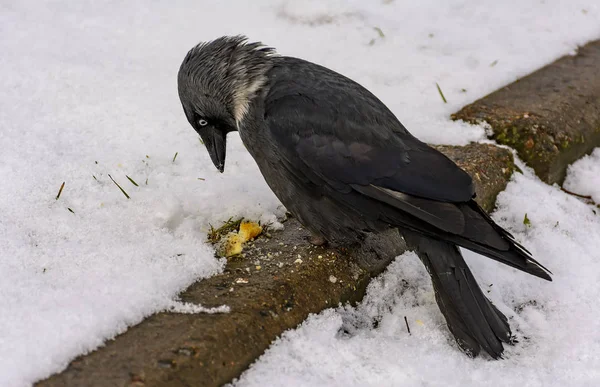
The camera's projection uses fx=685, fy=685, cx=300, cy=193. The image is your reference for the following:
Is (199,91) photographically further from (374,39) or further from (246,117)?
(374,39)

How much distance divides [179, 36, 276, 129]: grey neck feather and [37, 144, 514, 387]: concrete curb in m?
0.71

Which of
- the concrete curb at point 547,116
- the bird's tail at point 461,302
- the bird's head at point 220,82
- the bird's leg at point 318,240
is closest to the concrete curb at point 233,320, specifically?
the bird's leg at point 318,240

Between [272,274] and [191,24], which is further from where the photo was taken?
[191,24]

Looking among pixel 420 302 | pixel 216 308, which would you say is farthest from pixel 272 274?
pixel 420 302

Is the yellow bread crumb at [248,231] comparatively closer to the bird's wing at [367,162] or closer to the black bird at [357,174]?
the black bird at [357,174]

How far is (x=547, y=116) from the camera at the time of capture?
14.3ft

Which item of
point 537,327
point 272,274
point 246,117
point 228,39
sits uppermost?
point 228,39

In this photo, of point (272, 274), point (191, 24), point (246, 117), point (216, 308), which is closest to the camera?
point (216, 308)

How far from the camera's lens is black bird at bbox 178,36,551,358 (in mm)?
2932

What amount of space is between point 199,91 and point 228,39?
337 mm

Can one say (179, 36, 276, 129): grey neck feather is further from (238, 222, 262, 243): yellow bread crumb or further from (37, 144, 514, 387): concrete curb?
(37, 144, 514, 387): concrete curb

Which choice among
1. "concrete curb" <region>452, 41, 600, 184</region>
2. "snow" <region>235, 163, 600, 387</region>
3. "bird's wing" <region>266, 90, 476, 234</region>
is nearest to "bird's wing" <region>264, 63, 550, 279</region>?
"bird's wing" <region>266, 90, 476, 234</region>

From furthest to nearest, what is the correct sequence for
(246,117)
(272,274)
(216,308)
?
(246,117) < (272,274) < (216,308)

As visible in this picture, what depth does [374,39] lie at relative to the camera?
5.48 m
